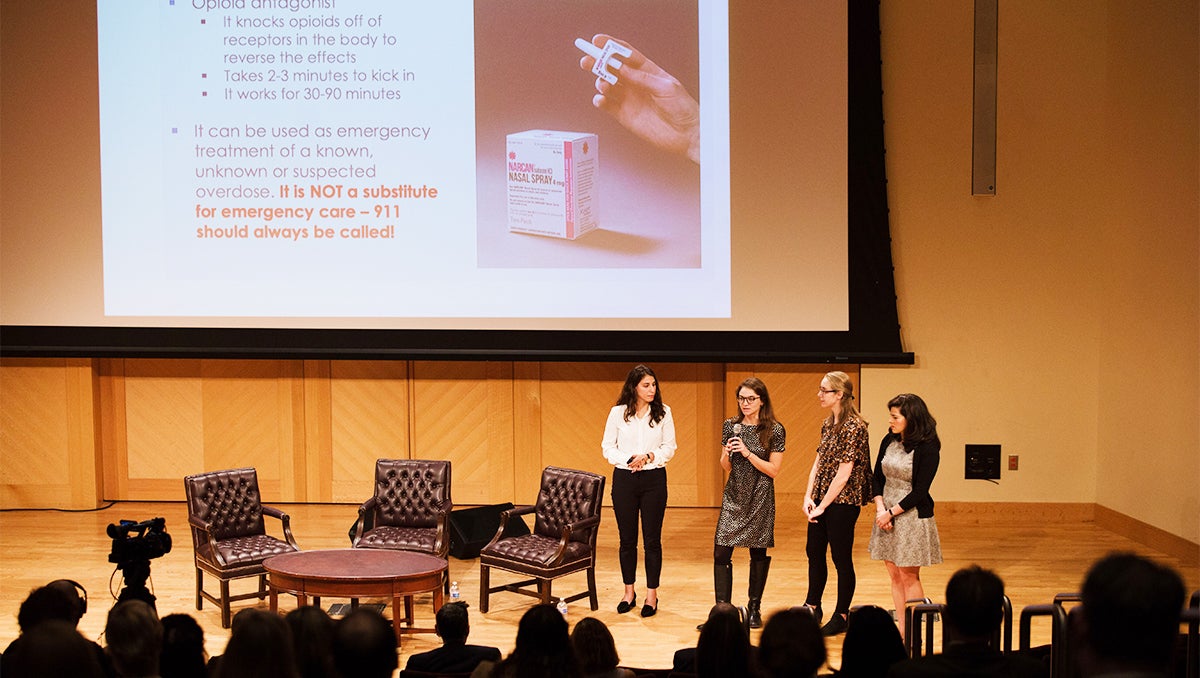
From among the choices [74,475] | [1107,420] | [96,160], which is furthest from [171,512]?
[1107,420]

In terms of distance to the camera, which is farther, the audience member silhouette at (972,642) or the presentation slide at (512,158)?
the presentation slide at (512,158)

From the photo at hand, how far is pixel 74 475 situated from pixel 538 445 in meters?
3.77

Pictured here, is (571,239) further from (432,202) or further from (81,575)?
(81,575)

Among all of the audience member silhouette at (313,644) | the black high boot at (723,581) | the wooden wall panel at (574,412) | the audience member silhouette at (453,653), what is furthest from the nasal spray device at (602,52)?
the audience member silhouette at (313,644)

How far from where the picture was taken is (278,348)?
859cm

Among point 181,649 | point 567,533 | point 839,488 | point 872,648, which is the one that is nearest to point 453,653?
point 181,649

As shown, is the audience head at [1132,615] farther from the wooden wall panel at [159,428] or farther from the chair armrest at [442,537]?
the wooden wall panel at [159,428]

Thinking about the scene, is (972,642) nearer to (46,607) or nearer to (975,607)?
(975,607)

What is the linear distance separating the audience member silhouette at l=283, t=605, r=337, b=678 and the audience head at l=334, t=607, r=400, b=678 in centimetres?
5

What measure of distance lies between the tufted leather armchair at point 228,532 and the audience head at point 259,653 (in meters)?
3.73

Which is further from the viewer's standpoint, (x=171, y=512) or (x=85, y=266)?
(x=171, y=512)

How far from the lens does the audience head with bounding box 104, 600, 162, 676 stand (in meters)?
2.99

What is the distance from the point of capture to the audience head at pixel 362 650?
2789mm

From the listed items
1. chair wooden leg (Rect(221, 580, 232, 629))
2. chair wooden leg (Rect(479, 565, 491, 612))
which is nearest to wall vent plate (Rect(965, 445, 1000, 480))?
chair wooden leg (Rect(479, 565, 491, 612))
